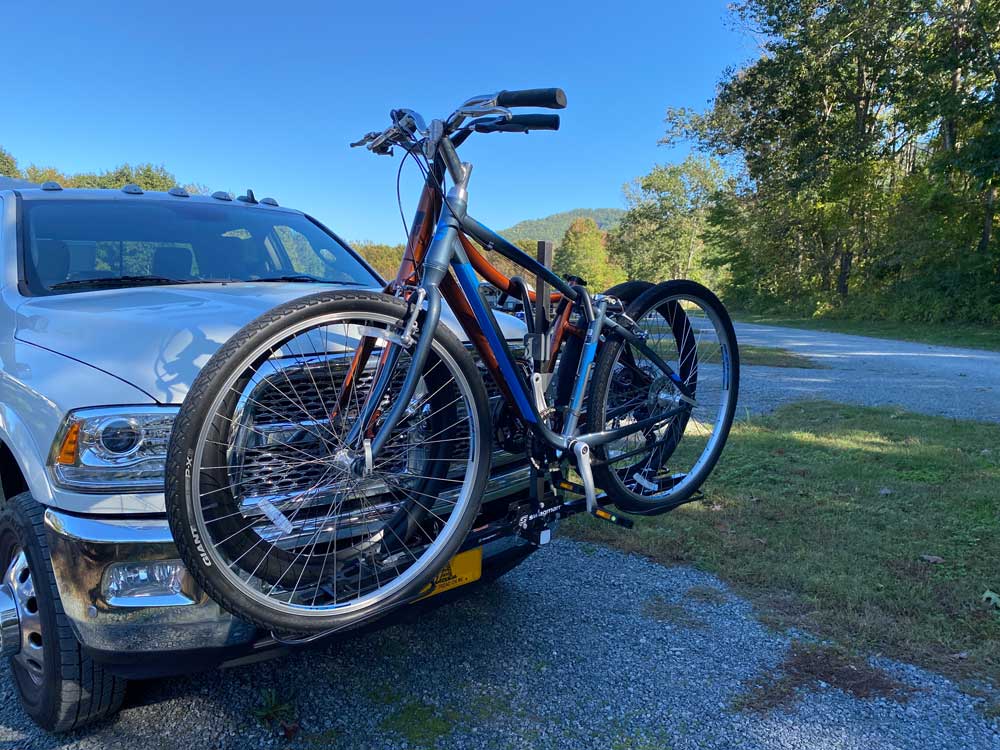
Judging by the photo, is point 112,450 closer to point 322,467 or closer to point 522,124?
point 322,467

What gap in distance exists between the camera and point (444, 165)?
229 centimetres

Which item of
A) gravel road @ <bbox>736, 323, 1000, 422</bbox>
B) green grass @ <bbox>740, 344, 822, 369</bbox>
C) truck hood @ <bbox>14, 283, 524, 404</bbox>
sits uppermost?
truck hood @ <bbox>14, 283, 524, 404</bbox>

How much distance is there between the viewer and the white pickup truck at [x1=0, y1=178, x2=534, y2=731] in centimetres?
184

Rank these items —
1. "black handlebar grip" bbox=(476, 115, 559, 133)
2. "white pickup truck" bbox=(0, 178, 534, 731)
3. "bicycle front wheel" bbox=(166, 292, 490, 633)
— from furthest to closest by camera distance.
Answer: "black handlebar grip" bbox=(476, 115, 559, 133) → "white pickup truck" bbox=(0, 178, 534, 731) → "bicycle front wheel" bbox=(166, 292, 490, 633)

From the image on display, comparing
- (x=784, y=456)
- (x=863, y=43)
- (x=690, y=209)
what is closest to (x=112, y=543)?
(x=784, y=456)

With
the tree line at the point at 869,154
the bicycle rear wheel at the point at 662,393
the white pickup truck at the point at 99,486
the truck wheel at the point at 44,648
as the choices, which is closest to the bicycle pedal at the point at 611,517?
the bicycle rear wheel at the point at 662,393

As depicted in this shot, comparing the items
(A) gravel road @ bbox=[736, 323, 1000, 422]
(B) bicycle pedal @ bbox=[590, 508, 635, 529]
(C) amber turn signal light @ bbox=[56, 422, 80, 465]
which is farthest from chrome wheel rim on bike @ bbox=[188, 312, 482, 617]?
(A) gravel road @ bbox=[736, 323, 1000, 422]

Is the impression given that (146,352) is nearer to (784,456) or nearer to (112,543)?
(112,543)

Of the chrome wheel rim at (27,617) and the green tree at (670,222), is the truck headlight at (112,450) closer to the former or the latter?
the chrome wheel rim at (27,617)

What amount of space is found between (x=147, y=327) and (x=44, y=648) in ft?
3.47

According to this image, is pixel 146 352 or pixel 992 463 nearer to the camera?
pixel 146 352

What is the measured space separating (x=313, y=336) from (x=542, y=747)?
60.2 inches

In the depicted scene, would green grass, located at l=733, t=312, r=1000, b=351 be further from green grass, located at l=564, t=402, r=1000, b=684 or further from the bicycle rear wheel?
the bicycle rear wheel

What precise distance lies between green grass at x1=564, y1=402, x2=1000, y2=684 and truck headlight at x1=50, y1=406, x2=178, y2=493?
8.65 ft
